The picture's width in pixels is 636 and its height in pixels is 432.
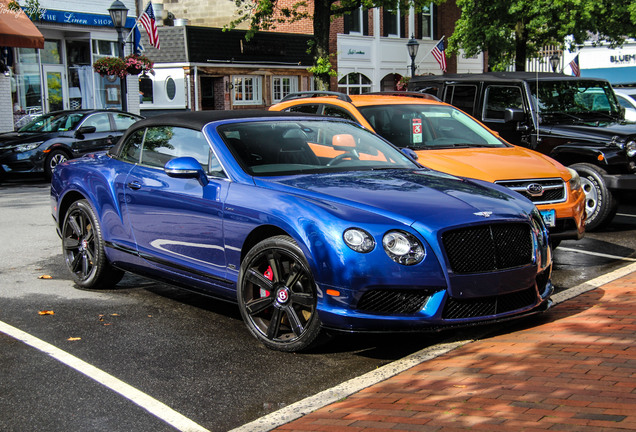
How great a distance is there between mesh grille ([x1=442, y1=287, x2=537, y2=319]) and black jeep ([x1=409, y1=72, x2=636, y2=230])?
17.8 feet

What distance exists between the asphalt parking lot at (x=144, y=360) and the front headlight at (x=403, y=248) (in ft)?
2.40

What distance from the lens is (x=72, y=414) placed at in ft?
14.4

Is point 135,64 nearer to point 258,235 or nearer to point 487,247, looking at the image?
point 258,235

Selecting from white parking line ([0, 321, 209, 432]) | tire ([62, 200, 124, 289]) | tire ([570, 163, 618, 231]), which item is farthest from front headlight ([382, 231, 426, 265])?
tire ([570, 163, 618, 231])

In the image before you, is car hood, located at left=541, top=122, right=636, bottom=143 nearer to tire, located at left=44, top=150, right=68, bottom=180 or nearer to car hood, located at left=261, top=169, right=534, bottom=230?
car hood, located at left=261, top=169, right=534, bottom=230

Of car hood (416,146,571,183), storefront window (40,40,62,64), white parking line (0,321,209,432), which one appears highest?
storefront window (40,40,62,64)

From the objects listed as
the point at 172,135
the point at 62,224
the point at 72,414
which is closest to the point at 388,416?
the point at 72,414

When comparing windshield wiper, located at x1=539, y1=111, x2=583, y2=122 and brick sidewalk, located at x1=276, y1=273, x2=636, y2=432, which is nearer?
brick sidewalk, located at x1=276, y1=273, x2=636, y2=432

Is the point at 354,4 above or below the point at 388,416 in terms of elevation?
above

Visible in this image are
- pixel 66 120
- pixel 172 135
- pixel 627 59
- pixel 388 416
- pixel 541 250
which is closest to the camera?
pixel 388 416

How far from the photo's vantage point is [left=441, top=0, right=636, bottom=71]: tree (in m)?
30.1

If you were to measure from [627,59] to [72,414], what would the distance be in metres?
43.7

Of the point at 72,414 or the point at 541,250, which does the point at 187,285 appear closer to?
the point at 72,414

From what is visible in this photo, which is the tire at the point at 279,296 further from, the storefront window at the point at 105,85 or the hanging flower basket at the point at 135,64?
the storefront window at the point at 105,85
